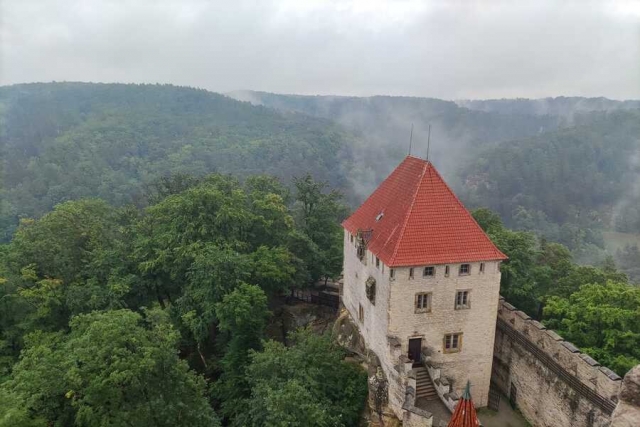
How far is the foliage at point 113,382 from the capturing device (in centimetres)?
1903

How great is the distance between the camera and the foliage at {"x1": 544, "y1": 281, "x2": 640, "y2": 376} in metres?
22.7

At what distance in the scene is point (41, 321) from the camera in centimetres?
→ 3056

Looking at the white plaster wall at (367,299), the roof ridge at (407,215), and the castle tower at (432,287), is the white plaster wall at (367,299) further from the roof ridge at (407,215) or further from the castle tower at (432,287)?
the roof ridge at (407,215)

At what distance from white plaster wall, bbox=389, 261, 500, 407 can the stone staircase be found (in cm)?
97

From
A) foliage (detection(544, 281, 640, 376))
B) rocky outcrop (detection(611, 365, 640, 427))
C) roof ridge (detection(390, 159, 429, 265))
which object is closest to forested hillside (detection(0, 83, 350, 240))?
roof ridge (detection(390, 159, 429, 265))

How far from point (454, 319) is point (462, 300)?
3.37ft

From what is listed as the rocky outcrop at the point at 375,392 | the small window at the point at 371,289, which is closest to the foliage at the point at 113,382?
the rocky outcrop at the point at 375,392

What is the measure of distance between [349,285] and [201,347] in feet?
38.3

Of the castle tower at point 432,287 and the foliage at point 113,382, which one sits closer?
the foliage at point 113,382

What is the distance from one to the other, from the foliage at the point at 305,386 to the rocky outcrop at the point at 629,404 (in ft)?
52.1

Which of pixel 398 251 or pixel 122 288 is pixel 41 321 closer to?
pixel 122 288

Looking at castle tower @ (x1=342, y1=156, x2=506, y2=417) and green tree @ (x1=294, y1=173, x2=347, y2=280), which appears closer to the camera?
castle tower @ (x1=342, y1=156, x2=506, y2=417)

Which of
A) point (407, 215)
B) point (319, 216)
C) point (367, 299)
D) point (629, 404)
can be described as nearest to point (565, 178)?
point (319, 216)

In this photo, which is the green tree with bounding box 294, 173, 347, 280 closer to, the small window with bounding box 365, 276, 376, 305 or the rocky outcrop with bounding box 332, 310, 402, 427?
the rocky outcrop with bounding box 332, 310, 402, 427
